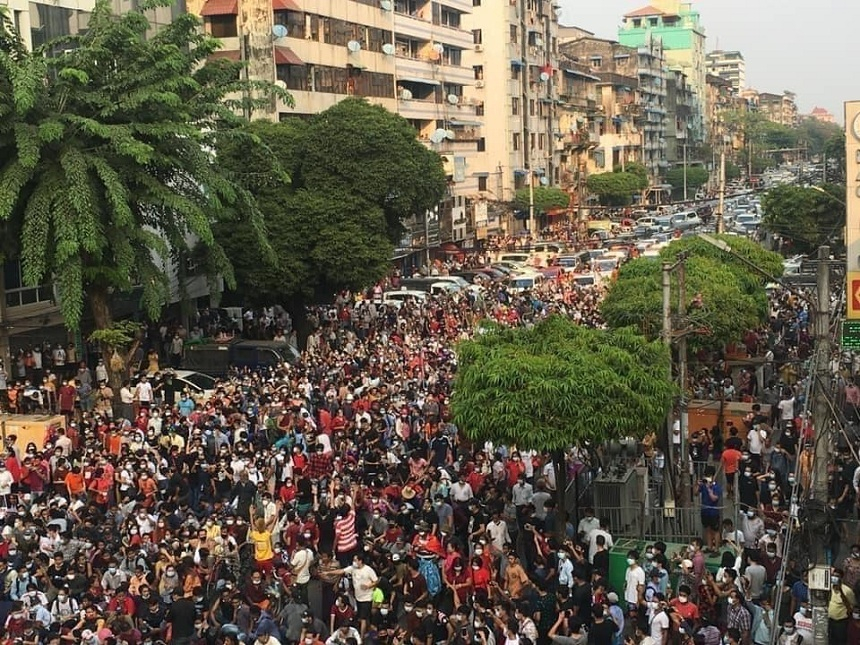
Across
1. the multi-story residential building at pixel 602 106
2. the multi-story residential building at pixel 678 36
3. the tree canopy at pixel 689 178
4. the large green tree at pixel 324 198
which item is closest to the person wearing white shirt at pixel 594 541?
the large green tree at pixel 324 198

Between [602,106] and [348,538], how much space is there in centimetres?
9048

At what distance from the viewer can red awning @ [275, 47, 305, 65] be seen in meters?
43.6

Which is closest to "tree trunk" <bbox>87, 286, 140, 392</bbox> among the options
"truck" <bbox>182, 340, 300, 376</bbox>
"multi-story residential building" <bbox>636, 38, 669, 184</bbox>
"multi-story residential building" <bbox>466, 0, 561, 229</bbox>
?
"truck" <bbox>182, 340, 300, 376</bbox>

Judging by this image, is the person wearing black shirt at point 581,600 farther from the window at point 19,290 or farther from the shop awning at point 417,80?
the shop awning at point 417,80

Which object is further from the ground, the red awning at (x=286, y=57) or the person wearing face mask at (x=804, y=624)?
the red awning at (x=286, y=57)

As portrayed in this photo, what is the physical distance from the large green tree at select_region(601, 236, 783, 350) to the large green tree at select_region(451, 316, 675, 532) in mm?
6691

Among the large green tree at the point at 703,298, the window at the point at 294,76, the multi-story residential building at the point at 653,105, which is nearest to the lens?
the large green tree at the point at 703,298

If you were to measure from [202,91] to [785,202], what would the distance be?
112ft

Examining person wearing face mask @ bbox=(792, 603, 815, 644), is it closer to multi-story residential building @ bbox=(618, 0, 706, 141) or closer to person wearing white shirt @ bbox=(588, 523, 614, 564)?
person wearing white shirt @ bbox=(588, 523, 614, 564)

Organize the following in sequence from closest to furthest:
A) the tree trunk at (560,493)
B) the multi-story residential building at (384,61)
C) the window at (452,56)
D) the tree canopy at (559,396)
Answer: the tree canopy at (559,396), the tree trunk at (560,493), the multi-story residential building at (384,61), the window at (452,56)

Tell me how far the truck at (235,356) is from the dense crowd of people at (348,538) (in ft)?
16.0

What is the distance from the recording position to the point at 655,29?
151125 millimetres

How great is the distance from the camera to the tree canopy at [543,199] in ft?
238

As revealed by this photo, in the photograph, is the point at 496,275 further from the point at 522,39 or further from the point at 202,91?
the point at 522,39
